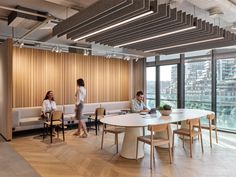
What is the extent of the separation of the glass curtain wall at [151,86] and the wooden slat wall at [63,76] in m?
0.95

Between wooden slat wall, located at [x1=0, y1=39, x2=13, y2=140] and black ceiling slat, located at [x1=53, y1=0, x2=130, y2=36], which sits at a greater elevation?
black ceiling slat, located at [x1=53, y1=0, x2=130, y2=36]

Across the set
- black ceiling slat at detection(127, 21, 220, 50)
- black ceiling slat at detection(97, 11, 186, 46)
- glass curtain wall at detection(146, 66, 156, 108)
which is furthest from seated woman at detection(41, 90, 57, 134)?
glass curtain wall at detection(146, 66, 156, 108)

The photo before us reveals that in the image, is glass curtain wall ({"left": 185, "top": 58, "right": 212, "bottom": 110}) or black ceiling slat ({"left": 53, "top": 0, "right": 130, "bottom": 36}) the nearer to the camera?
black ceiling slat ({"left": 53, "top": 0, "right": 130, "bottom": 36})

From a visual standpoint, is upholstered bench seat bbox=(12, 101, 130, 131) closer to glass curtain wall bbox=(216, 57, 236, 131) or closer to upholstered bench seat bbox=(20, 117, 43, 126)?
upholstered bench seat bbox=(20, 117, 43, 126)

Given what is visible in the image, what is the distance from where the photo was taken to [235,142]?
5.75 metres

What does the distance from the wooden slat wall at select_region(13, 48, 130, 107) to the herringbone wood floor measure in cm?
201

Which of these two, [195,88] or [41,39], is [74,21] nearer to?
[41,39]

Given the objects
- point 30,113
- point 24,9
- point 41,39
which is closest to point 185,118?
point 24,9

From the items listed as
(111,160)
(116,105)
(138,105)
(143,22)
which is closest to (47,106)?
(138,105)

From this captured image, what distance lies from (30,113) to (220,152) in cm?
566

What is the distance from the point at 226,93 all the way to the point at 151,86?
3.34 m

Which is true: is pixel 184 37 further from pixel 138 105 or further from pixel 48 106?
pixel 48 106

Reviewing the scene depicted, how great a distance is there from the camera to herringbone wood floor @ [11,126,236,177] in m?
3.77

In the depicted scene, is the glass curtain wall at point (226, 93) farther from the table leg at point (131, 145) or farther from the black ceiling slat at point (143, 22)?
the black ceiling slat at point (143, 22)
